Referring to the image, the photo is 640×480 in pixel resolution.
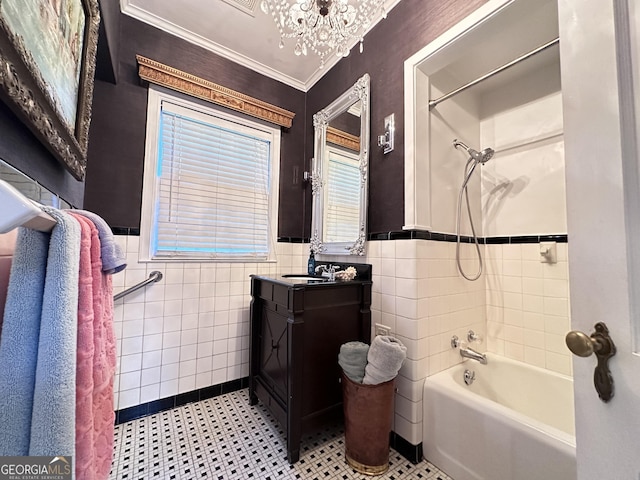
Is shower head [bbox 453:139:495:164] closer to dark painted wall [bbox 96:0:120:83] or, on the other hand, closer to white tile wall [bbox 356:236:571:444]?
white tile wall [bbox 356:236:571:444]

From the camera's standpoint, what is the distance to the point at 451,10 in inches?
54.3

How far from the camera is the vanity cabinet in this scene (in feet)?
4.60

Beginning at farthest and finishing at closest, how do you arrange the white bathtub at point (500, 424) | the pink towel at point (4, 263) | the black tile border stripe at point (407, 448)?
the black tile border stripe at point (407, 448) < the white bathtub at point (500, 424) < the pink towel at point (4, 263)

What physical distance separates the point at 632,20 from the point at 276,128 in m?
2.09

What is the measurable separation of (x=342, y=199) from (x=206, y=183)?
103 cm

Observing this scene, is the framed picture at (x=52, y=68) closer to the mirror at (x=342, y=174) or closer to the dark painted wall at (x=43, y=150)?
the dark painted wall at (x=43, y=150)

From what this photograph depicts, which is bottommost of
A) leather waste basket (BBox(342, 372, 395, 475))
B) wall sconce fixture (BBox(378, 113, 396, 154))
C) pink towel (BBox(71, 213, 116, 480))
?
leather waste basket (BBox(342, 372, 395, 475))

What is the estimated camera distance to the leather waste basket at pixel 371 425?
1304mm

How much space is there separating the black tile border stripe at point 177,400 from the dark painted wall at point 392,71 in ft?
5.20

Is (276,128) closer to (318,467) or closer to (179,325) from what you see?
(179,325)

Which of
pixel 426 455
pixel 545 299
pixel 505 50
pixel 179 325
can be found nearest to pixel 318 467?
pixel 426 455

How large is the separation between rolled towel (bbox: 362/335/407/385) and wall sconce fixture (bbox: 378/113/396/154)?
1.13 m

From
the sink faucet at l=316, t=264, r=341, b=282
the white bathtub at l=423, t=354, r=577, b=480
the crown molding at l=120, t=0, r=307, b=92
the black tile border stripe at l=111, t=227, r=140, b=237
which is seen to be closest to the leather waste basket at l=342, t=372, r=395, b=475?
the white bathtub at l=423, t=354, r=577, b=480

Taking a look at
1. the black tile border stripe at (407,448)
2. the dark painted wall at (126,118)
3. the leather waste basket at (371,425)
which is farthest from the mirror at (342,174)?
the black tile border stripe at (407,448)
